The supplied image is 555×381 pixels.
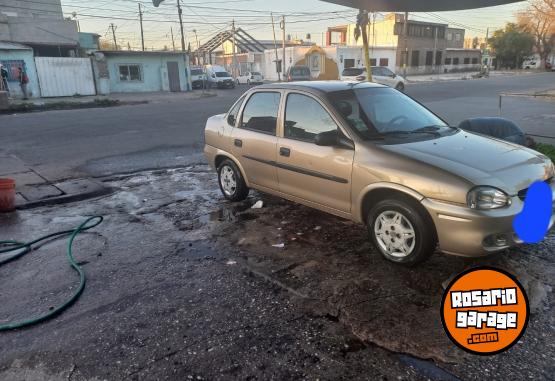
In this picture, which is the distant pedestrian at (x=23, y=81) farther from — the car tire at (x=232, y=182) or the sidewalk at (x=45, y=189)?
the car tire at (x=232, y=182)

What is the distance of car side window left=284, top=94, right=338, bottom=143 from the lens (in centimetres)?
457

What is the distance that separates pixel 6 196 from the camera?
590 centimetres

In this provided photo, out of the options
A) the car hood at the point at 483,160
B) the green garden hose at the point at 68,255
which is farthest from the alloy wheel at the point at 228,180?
the car hood at the point at 483,160

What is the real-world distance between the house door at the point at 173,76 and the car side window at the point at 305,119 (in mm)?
32595

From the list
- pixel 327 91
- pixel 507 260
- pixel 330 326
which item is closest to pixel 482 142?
pixel 507 260

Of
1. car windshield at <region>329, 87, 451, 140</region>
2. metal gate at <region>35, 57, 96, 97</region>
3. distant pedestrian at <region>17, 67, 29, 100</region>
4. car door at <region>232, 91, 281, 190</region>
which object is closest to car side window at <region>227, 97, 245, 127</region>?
car door at <region>232, 91, 281, 190</region>

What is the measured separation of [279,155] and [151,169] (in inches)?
170

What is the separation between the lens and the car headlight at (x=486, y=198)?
3430 millimetres

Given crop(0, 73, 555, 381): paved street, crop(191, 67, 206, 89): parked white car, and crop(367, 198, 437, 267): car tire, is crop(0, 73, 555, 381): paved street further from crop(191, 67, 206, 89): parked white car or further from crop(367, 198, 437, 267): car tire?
crop(191, 67, 206, 89): parked white car

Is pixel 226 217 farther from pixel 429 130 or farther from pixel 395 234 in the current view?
pixel 429 130

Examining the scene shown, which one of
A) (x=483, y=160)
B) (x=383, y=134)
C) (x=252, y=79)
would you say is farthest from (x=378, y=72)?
(x=483, y=160)

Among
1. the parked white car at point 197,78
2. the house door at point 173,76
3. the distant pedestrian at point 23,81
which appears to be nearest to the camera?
the distant pedestrian at point 23,81

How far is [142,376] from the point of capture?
2684 mm

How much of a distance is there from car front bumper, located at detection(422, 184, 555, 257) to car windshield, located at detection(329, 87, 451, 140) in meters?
1.12
